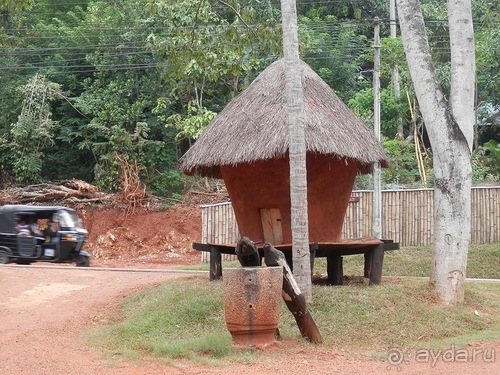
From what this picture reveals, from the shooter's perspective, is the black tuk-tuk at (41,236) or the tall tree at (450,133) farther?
the black tuk-tuk at (41,236)

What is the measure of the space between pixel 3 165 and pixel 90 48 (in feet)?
18.5

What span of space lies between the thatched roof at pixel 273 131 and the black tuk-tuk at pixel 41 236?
290 inches

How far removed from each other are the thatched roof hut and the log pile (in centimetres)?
1501

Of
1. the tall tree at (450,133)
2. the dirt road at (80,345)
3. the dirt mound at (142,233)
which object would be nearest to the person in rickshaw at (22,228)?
the dirt road at (80,345)

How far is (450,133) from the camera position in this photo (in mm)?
Result: 11891

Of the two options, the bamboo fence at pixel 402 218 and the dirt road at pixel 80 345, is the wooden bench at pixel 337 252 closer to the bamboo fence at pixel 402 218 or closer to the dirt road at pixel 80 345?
the dirt road at pixel 80 345

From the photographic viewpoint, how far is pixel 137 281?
49.7 ft

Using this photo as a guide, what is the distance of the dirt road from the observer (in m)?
8.12

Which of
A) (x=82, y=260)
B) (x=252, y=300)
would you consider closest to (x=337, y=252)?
(x=252, y=300)

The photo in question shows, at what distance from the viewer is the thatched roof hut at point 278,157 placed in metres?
12.3

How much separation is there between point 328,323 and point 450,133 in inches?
144

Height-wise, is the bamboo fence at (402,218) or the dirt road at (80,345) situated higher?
the bamboo fence at (402,218)

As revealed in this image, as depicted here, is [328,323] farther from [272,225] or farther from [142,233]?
[142,233]

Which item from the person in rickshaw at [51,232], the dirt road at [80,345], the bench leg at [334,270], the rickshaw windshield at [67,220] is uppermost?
the rickshaw windshield at [67,220]
